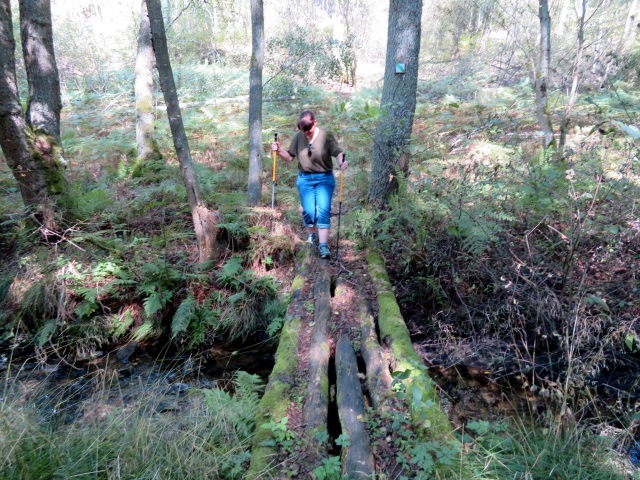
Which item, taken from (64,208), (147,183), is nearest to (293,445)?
(64,208)

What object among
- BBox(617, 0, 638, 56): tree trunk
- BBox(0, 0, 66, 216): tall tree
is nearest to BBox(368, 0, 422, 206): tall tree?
BBox(0, 0, 66, 216): tall tree

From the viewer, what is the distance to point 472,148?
8039mm

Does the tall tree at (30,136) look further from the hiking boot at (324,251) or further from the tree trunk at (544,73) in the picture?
the tree trunk at (544,73)

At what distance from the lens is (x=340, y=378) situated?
3.68m

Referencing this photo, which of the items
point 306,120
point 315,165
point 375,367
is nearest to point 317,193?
point 315,165

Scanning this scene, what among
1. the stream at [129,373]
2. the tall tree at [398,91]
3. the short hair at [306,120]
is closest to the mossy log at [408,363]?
the tall tree at [398,91]

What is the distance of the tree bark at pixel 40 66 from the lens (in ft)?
22.0

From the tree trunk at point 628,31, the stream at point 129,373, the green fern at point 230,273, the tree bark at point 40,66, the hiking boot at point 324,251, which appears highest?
the tree trunk at point 628,31

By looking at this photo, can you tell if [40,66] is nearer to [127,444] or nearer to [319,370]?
[127,444]

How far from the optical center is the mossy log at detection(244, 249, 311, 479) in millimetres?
2869

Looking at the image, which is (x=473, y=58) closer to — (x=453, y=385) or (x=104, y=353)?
(x=453, y=385)

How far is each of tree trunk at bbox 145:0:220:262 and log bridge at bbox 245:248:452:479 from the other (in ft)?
7.31

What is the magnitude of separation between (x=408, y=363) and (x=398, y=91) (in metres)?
4.68

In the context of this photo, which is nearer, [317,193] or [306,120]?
[306,120]
